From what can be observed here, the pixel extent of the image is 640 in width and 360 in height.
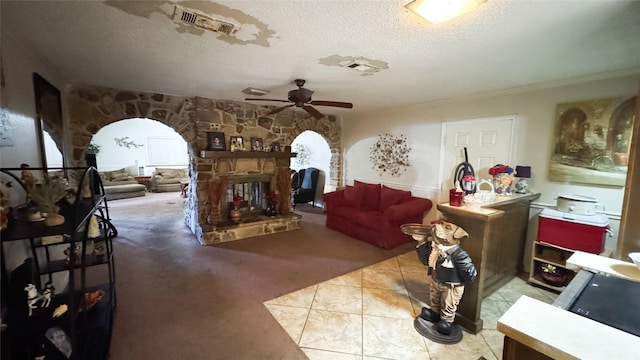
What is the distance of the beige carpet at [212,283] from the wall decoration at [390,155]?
1.42 m

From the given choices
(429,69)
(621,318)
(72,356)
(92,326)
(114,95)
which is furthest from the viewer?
(114,95)

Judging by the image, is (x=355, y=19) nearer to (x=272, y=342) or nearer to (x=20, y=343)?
(x=272, y=342)

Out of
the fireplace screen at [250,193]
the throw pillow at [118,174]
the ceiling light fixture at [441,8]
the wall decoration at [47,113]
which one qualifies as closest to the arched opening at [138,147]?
the throw pillow at [118,174]

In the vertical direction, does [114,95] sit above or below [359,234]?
above

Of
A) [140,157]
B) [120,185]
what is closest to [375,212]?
[120,185]

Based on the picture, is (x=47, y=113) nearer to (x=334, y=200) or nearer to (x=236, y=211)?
(x=236, y=211)

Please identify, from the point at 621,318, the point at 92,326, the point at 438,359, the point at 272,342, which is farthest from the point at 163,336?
the point at 621,318

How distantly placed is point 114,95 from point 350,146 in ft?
13.3

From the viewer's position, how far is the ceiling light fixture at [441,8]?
1330mm

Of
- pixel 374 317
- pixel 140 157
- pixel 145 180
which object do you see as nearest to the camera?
pixel 374 317

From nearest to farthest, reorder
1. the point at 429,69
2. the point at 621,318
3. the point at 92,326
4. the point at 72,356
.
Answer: the point at 621,318, the point at 72,356, the point at 92,326, the point at 429,69

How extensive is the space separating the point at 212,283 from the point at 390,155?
11.5 feet

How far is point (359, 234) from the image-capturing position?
3.99 meters

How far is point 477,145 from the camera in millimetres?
3477
